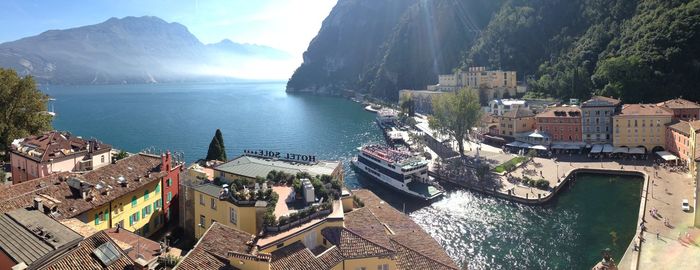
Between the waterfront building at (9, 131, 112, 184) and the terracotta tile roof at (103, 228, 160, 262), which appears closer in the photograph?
the terracotta tile roof at (103, 228, 160, 262)

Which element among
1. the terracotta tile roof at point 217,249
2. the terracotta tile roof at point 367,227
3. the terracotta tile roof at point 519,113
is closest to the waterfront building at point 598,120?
the terracotta tile roof at point 519,113

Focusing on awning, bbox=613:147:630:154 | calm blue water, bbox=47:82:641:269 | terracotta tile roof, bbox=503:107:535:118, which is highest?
terracotta tile roof, bbox=503:107:535:118

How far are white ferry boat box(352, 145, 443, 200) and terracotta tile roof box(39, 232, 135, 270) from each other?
38.5 m

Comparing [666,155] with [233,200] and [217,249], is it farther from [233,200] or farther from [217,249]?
[217,249]

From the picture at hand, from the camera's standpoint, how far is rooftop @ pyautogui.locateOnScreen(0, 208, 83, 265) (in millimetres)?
16344

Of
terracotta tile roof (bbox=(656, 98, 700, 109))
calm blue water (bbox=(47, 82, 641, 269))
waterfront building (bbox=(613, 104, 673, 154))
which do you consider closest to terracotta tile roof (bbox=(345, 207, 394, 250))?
calm blue water (bbox=(47, 82, 641, 269))

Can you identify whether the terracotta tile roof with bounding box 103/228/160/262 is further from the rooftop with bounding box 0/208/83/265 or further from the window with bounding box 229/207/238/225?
the window with bounding box 229/207/238/225

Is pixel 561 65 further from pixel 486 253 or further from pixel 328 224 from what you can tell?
pixel 328 224

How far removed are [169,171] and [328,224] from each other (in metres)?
18.5

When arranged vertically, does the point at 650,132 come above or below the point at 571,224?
above

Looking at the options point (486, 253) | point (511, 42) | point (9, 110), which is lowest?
point (486, 253)

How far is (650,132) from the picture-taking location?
67312 mm

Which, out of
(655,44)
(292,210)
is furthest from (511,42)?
(292,210)

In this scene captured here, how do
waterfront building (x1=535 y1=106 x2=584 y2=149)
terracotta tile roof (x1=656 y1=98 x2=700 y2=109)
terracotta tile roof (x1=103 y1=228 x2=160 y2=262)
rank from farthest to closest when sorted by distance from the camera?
waterfront building (x1=535 y1=106 x2=584 y2=149), terracotta tile roof (x1=656 y1=98 x2=700 y2=109), terracotta tile roof (x1=103 y1=228 x2=160 y2=262)
